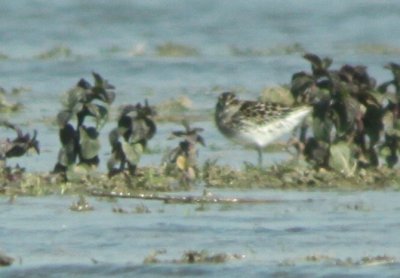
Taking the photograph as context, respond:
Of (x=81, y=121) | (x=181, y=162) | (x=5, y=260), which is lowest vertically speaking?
(x=5, y=260)

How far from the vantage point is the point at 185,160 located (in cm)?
1234

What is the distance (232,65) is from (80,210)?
1158cm

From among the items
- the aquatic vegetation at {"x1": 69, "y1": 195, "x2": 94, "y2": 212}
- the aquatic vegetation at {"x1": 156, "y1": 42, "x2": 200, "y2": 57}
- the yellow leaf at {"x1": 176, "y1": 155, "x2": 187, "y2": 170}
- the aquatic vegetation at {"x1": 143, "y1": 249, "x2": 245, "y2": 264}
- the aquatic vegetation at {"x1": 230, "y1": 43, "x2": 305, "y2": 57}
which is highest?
the aquatic vegetation at {"x1": 156, "y1": 42, "x2": 200, "y2": 57}

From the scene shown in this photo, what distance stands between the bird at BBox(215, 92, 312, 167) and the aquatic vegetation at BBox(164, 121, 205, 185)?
1312 mm

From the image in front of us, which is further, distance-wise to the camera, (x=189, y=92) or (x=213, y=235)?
(x=189, y=92)

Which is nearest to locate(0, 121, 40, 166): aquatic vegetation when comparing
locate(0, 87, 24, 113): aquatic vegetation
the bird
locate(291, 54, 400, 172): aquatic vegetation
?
locate(291, 54, 400, 172): aquatic vegetation

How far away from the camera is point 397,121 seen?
12688 millimetres

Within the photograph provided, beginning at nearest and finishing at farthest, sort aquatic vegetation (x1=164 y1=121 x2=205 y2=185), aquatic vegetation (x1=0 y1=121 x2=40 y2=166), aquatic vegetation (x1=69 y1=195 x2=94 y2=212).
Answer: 1. aquatic vegetation (x1=69 y1=195 x2=94 y2=212)
2. aquatic vegetation (x1=164 y1=121 x2=205 y2=185)
3. aquatic vegetation (x1=0 y1=121 x2=40 y2=166)

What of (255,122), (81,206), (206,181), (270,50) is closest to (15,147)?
(206,181)

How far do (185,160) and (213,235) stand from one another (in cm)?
212

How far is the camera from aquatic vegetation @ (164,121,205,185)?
12.2 m

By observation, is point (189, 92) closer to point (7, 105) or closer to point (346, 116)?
point (7, 105)

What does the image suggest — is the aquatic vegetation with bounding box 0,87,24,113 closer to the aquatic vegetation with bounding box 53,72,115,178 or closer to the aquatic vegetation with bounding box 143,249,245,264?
the aquatic vegetation with bounding box 53,72,115,178

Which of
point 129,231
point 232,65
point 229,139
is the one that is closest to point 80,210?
point 129,231
